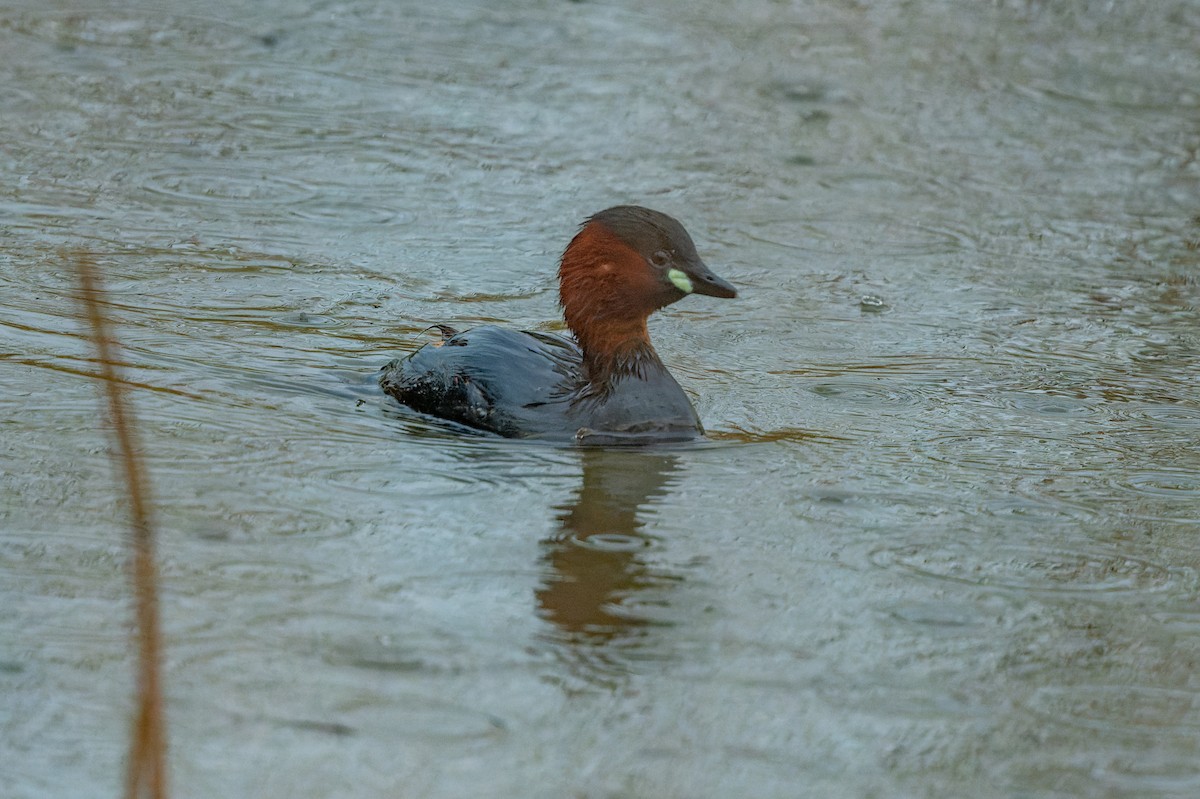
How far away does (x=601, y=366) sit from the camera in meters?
6.59

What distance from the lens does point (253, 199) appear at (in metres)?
9.48

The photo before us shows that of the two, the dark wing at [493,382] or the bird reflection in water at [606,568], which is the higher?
the dark wing at [493,382]

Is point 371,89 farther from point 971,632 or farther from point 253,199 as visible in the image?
point 971,632

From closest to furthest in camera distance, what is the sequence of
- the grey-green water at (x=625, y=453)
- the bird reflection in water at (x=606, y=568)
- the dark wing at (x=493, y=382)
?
the grey-green water at (x=625, y=453) → the bird reflection in water at (x=606, y=568) → the dark wing at (x=493, y=382)

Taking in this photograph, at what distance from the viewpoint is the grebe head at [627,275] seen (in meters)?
6.49

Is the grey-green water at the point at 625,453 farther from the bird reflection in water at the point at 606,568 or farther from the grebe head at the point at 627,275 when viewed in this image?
the grebe head at the point at 627,275

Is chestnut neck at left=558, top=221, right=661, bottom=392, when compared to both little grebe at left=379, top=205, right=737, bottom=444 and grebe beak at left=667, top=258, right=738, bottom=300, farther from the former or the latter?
grebe beak at left=667, top=258, right=738, bottom=300

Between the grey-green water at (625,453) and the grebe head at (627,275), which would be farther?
the grebe head at (627,275)

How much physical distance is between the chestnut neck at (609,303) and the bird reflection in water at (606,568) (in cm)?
43

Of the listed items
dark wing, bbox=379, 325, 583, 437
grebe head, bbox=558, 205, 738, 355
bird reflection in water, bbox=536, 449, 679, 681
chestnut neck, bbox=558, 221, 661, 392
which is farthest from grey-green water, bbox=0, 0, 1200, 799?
grebe head, bbox=558, 205, 738, 355

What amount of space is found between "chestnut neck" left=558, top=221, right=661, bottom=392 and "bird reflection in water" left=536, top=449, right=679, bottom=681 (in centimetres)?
43

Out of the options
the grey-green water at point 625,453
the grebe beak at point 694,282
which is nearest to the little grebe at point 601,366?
the grebe beak at point 694,282

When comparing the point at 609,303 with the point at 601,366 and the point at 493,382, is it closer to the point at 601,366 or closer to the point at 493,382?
the point at 601,366

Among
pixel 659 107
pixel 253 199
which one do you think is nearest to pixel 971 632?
pixel 253 199
